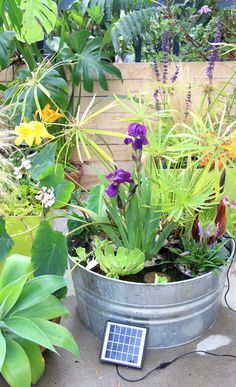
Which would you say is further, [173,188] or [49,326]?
[173,188]

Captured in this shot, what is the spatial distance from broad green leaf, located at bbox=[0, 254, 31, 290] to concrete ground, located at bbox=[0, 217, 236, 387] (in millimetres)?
337

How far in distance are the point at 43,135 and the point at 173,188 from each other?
0.48m

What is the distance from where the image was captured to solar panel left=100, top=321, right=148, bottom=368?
1644mm

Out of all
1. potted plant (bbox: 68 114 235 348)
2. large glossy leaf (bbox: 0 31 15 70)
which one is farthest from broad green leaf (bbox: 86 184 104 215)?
large glossy leaf (bbox: 0 31 15 70)

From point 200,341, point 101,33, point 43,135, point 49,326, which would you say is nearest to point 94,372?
point 49,326

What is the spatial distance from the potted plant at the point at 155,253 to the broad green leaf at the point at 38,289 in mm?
178

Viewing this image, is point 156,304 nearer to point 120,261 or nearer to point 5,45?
point 120,261

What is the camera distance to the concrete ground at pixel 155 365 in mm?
1611

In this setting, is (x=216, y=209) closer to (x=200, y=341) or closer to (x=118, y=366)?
(x=200, y=341)

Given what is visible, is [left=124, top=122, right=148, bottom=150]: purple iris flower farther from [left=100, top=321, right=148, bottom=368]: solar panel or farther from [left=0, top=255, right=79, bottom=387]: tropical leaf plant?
[left=100, top=321, right=148, bottom=368]: solar panel

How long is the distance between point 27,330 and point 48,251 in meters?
0.30

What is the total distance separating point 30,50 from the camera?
9.49 feet

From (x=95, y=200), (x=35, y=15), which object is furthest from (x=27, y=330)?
(x=35, y=15)

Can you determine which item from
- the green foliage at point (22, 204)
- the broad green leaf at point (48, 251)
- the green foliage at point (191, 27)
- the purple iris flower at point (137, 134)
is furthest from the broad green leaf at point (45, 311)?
the green foliage at point (191, 27)
